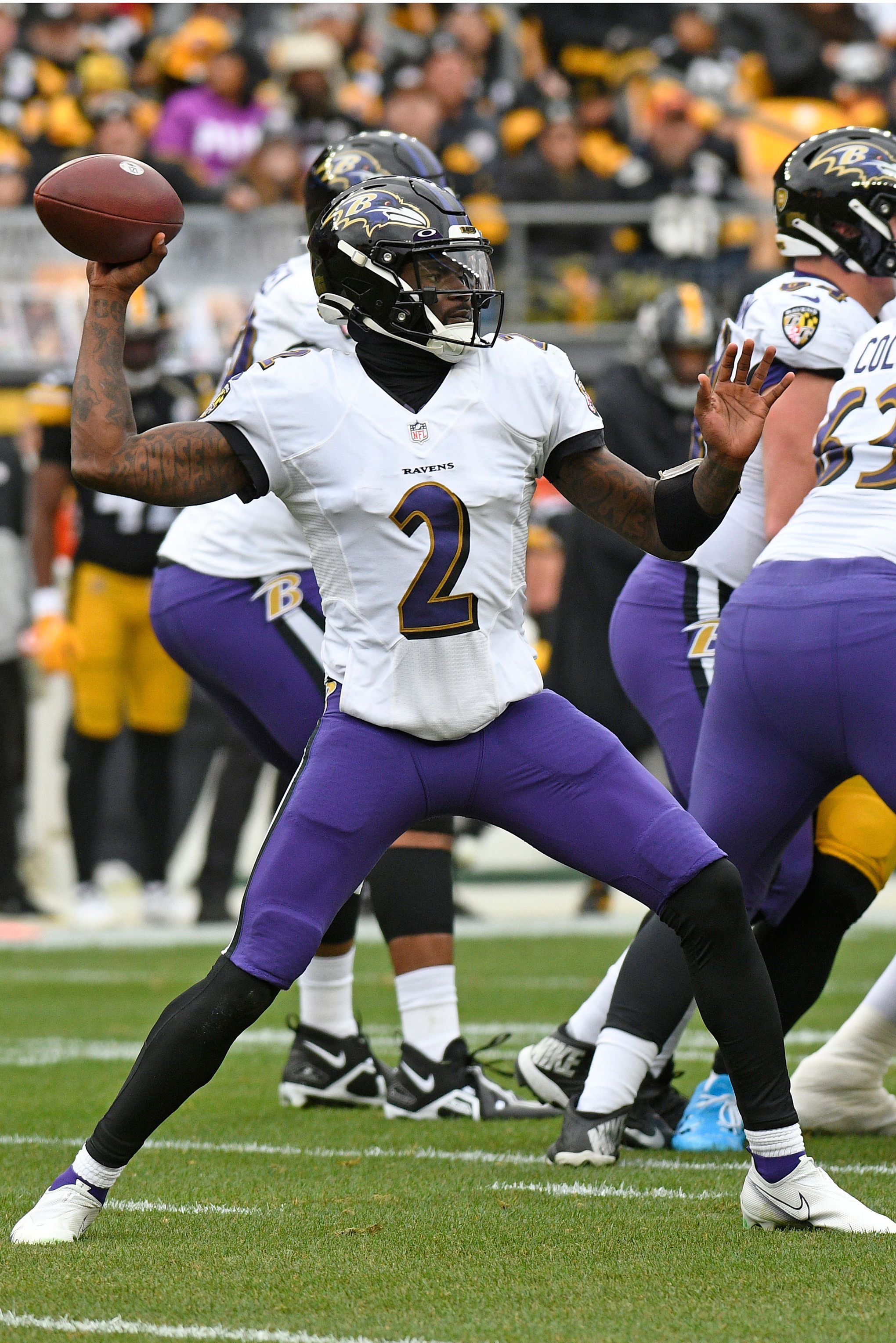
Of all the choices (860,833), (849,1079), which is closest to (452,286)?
(860,833)

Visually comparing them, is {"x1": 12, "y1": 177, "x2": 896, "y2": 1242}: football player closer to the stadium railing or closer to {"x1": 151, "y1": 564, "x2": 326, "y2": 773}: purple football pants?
{"x1": 151, "y1": 564, "x2": 326, "y2": 773}: purple football pants

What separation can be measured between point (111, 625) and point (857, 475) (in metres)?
5.38

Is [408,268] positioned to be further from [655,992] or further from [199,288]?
[199,288]

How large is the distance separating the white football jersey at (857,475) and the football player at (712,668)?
222 mm

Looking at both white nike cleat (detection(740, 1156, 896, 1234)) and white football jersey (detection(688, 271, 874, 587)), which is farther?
white football jersey (detection(688, 271, 874, 587))

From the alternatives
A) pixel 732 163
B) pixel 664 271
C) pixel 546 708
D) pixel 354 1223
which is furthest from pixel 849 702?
pixel 732 163

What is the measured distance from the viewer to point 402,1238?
11.0ft

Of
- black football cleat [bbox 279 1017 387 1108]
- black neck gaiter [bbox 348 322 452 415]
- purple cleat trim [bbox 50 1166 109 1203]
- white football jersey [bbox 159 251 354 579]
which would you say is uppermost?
black neck gaiter [bbox 348 322 452 415]

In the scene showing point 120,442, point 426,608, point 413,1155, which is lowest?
point 413,1155

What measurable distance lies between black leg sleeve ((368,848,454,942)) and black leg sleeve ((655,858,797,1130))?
143 cm

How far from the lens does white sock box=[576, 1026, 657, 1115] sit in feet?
13.1

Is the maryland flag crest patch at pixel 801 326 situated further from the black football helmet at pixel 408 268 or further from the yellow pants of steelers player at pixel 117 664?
the yellow pants of steelers player at pixel 117 664

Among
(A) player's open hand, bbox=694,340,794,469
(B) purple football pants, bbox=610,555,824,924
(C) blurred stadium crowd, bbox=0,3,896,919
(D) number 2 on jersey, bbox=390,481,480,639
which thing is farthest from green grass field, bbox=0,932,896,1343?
(C) blurred stadium crowd, bbox=0,3,896,919

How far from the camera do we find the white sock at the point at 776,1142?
3.31 m
